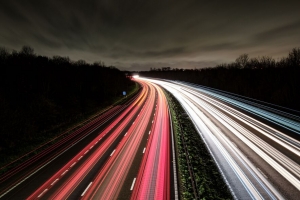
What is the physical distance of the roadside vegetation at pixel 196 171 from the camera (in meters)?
12.5

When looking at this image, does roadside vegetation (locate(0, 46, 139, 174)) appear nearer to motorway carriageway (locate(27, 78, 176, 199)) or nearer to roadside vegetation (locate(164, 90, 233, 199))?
motorway carriageway (locate(27, 78, 176, 199))

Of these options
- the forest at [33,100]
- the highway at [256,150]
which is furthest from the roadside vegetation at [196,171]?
the forest at [33,100]

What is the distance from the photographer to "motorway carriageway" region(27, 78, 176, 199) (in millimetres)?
12867

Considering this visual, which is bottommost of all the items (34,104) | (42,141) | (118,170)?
(118,170)

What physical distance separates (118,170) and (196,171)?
643 cm

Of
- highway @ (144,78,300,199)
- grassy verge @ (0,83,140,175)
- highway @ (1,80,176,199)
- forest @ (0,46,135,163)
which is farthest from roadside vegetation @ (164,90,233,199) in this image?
forest @ (0,46,135,163)

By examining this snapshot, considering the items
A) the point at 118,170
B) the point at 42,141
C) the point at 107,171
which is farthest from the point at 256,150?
the point at 42,141

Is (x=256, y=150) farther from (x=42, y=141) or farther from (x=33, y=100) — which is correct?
(x=33, y=100)

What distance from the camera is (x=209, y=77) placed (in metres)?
76.4

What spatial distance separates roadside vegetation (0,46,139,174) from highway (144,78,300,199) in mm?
20339

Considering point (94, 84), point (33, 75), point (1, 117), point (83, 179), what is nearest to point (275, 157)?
point (83, 179)

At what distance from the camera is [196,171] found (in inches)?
606

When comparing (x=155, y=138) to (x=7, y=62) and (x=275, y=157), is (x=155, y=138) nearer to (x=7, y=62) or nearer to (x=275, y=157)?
(x=275, y=157)

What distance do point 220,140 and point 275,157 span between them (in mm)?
5709
